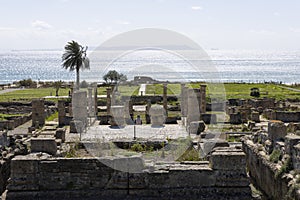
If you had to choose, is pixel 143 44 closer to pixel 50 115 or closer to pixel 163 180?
pixel 163 180

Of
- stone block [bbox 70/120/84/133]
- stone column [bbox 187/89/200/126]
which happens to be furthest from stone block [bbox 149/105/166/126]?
stone block [bbox 70/120/84/133]

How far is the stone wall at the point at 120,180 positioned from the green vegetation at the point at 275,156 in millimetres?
2037

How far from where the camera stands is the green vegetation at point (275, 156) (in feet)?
42.9

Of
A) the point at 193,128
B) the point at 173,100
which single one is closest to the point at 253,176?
the point at 193,128

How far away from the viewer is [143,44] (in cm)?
1723

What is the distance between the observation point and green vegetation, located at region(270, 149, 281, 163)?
515 inches

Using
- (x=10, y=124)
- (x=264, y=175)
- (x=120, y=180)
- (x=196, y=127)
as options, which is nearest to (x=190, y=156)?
(x=264, y=175)

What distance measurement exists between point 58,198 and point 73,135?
12543mm

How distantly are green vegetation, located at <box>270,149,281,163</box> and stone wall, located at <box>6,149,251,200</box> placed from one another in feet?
6.68

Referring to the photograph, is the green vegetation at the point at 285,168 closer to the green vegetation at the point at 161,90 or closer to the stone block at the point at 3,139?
the stone block at the point at 3,139

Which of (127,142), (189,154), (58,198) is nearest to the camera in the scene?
(58,198)

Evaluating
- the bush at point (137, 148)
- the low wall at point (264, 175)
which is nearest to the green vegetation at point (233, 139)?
the low wall at point (264, 175)

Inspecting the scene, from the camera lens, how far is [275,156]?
43.3 ft

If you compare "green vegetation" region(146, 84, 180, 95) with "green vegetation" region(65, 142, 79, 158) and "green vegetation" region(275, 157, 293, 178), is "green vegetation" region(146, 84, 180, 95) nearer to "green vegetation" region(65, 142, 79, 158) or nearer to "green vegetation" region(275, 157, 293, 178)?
"green vegetation" region(65, 142, 79, 158)
